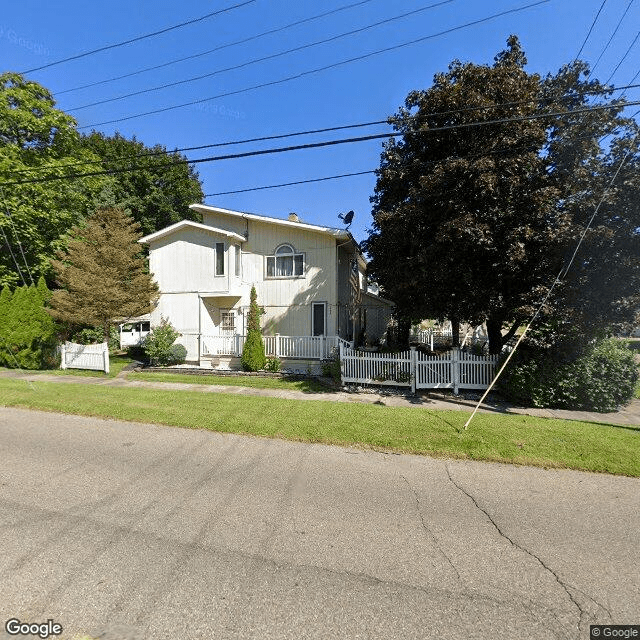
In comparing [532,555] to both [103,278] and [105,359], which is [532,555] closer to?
[105,359]

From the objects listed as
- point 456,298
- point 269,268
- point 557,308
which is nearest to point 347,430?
point 456,298

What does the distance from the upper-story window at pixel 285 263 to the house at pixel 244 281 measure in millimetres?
48

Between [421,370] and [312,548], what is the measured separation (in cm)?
887

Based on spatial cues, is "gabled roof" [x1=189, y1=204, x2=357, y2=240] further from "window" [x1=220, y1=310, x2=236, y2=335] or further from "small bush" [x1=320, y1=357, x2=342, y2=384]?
"small bush" [x1=320, y1=357, x2=342, y2=384]

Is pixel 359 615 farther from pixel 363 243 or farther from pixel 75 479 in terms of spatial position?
pixel 363 243

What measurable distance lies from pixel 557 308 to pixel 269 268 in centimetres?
1218

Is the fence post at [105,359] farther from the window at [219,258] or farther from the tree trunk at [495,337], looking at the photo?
the tree trunk at [495,337]

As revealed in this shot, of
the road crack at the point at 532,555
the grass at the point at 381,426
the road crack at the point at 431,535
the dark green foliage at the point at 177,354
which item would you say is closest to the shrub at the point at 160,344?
the dark green foliage at the point at 177,354

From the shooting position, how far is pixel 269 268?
1745cm

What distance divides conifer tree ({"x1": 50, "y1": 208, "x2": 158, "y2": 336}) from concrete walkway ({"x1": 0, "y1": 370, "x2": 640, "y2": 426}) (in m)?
2.84

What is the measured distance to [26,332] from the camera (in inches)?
629

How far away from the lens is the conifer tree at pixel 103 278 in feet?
48.9

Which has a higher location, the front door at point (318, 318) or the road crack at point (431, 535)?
the front door at point (318, 318)

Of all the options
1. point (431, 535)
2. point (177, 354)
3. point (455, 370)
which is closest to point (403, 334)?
point (455, 370)
